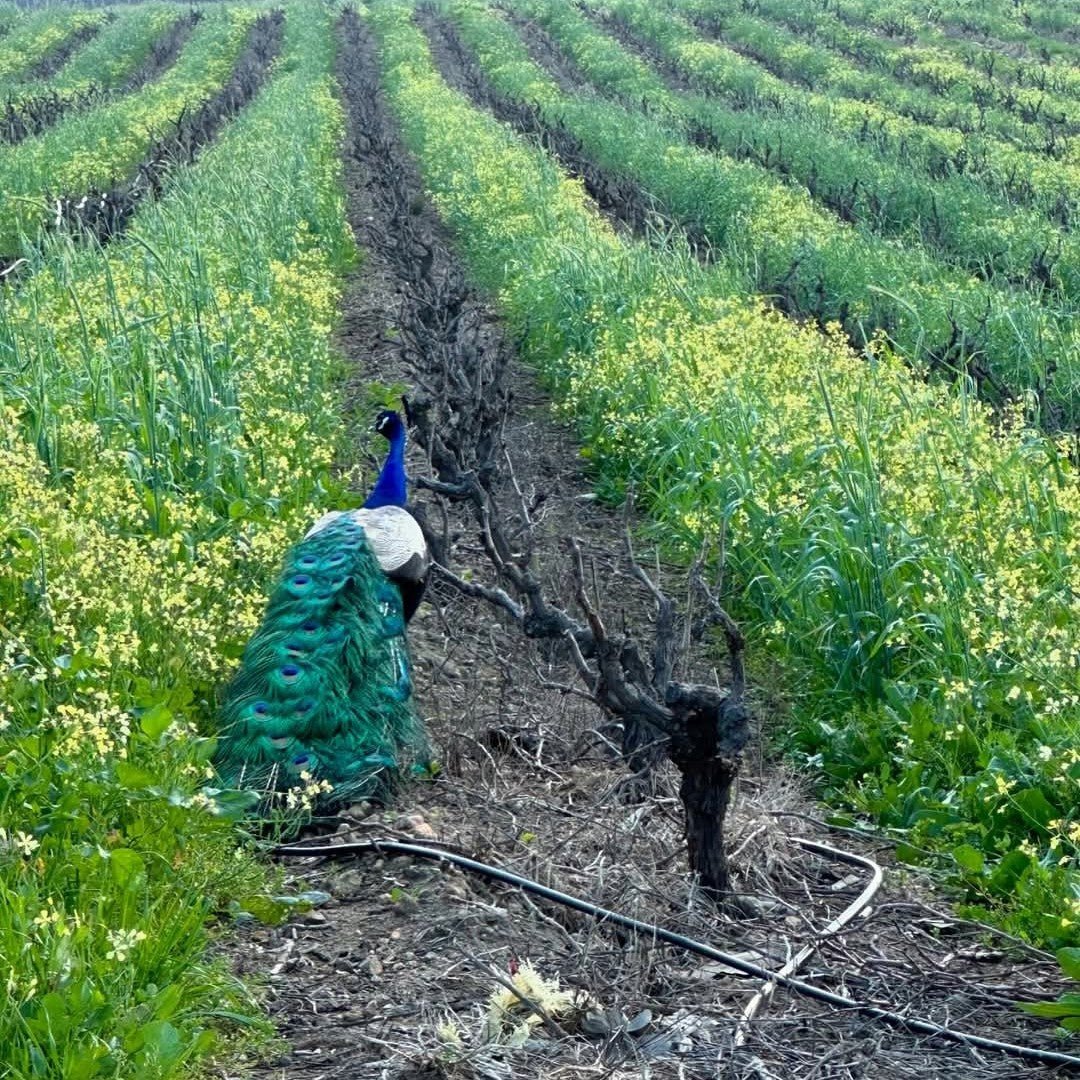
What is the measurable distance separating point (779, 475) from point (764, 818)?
9.97ft

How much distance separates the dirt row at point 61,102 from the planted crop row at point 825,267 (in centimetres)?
889

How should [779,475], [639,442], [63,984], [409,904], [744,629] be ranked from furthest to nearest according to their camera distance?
1. [639,442]
2. [779,475]
3. [744,629]
4. [409,904]
5. [63,984]

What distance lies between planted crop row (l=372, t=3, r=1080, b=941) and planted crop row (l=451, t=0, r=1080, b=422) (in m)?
0.70

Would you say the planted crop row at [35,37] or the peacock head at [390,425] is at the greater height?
the peacock head at [390,425]

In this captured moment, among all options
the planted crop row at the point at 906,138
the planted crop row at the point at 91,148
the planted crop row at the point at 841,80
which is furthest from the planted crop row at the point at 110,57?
the planted crop row at the point at 841,80

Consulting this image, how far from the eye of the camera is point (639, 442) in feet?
31.6

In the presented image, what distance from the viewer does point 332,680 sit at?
16.7 ft

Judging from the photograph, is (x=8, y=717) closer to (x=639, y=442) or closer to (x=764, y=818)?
(x=764, y=818)

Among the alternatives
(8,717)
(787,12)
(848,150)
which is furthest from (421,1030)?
(787,12)

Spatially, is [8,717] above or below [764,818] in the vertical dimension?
above

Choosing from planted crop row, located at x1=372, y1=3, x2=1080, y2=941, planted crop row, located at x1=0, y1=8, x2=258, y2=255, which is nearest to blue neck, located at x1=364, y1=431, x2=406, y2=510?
planted crop row, located at x1=372, y1=3, x2=1080, y2=941

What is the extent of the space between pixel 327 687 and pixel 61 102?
29.6m

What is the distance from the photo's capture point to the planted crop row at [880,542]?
5254mm

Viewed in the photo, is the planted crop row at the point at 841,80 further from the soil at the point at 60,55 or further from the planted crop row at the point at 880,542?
the soil at the point at 60,55
